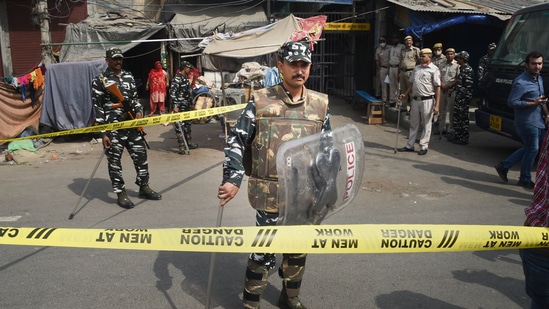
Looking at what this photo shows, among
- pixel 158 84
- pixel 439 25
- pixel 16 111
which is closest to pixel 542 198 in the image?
pixel 16 111

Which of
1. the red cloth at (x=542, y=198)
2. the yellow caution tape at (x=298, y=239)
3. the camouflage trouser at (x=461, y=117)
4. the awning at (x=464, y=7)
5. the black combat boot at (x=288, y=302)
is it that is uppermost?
the awning at (x=464, y=7)

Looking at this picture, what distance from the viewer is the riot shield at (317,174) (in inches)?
113

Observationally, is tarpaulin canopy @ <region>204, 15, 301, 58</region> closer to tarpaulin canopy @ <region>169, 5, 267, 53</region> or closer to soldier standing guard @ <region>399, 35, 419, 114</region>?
soldier standing guard @ <region>399, 35, 419, 114</region>

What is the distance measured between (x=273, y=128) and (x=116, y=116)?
11.1 ft

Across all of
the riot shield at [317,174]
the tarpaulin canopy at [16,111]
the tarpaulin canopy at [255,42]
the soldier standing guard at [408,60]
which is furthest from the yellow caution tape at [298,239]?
the soldier standing guard at [408,60]

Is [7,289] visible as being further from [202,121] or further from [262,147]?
[202,121]

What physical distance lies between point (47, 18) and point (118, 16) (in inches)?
163

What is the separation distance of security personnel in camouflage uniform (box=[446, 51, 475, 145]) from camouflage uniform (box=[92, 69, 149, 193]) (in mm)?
6636

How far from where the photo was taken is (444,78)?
34.4ft

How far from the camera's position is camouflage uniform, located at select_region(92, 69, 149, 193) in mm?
5891

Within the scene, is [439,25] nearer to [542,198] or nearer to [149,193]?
[149,193]

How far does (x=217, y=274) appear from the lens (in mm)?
4219

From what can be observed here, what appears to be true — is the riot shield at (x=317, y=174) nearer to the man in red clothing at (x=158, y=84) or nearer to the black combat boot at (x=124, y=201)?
the black combat boot at (x=124, y=201)

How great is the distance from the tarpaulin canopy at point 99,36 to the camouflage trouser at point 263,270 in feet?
35.3
